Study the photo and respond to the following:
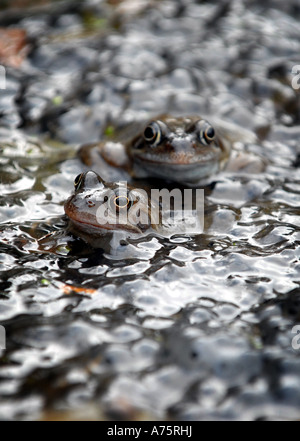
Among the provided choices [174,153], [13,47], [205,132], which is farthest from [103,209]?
[13,47]

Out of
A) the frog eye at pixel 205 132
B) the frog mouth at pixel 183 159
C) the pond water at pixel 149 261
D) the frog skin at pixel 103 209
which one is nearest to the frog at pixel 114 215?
the frog skin at pixel 103 209

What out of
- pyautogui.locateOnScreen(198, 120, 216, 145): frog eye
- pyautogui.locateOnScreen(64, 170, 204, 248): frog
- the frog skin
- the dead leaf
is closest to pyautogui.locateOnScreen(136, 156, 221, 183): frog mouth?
pyautogui.locateOnScreen(198, 120, 216, 145): frog eye

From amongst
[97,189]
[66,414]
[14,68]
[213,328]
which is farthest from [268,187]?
[14,68]

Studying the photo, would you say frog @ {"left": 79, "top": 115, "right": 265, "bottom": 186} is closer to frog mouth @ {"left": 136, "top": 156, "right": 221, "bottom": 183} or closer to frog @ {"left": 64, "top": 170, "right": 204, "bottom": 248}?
frog mouth @ {"left": 136, "top": 156, "right": 221, "bottom": 183}

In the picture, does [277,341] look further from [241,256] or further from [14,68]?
[14,68]

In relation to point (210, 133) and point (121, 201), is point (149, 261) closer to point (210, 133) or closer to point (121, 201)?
point (121, 201)
